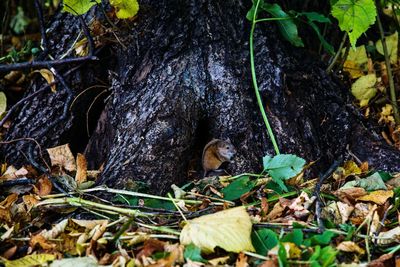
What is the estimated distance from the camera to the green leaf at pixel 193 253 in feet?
4.16

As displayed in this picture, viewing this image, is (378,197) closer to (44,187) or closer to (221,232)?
(221,232)

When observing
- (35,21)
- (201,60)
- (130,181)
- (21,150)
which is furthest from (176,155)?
(35,21)

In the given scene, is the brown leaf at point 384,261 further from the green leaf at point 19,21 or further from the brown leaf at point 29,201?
the green leaf at point 19,21

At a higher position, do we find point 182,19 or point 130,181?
point 182,19

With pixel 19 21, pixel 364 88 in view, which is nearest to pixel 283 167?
pixel 364 88

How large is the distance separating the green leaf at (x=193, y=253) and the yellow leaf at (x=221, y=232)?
0.01 meters

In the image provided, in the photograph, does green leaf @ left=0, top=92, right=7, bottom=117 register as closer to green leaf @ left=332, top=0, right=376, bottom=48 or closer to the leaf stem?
green leaf @ left=332, top=0, right=376, bottom=48

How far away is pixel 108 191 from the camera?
1.68 meters

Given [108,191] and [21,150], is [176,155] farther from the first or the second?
[21,150]

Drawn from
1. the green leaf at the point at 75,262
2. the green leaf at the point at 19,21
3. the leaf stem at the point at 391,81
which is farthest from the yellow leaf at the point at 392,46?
the green leaf at the point at 19,21

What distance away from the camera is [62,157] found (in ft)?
6.48

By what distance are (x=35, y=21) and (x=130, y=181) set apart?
6.96 ft

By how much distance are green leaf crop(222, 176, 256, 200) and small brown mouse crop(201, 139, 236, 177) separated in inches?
7.2

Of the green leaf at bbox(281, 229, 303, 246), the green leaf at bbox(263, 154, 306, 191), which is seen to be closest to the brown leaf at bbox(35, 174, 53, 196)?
the green leaf at bbox(263, 154, 306, 191)
